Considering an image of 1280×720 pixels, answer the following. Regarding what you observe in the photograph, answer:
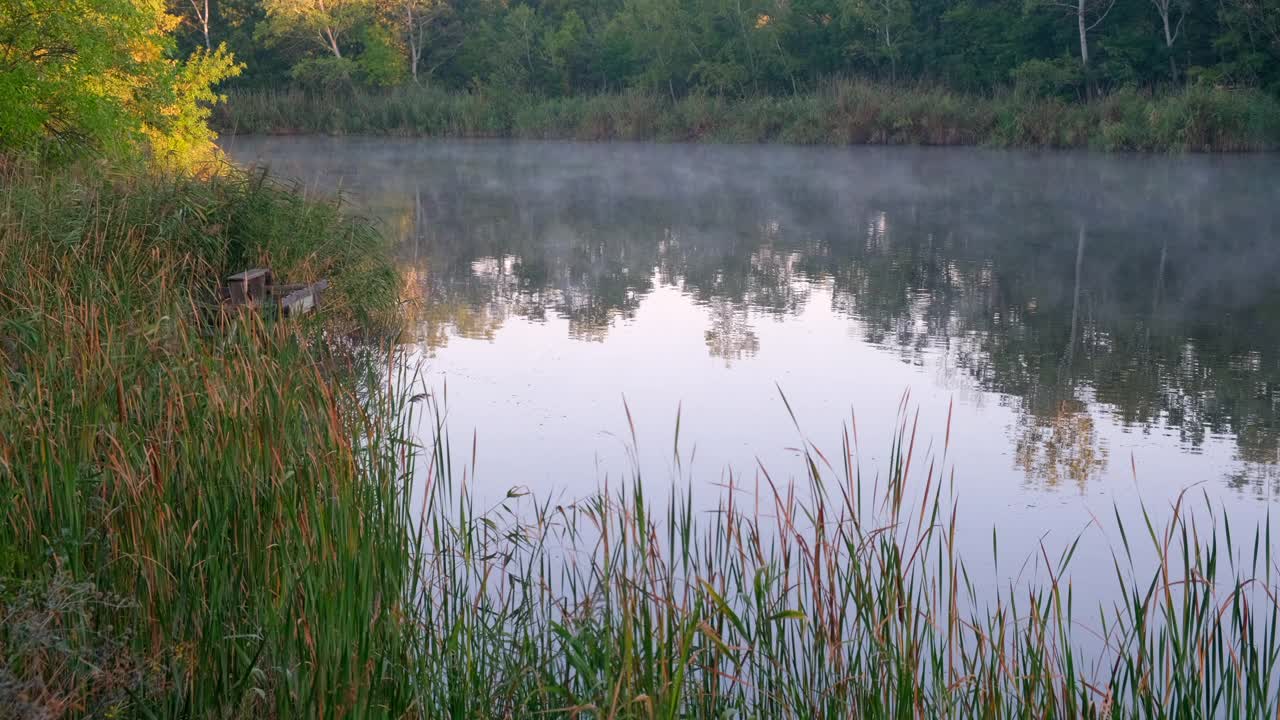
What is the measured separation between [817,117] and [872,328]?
20203 mm

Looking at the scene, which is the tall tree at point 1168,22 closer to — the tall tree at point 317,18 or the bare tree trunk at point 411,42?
the bare tree trunk at point 411,42

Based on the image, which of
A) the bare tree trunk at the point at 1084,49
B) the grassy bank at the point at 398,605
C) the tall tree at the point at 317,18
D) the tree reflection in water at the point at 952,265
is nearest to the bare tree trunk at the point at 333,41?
the tall tree at the point at 317,18

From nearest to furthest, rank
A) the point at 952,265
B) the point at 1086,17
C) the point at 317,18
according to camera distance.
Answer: the point at 952,265 < the point at 1086,17 < the point at 317,18

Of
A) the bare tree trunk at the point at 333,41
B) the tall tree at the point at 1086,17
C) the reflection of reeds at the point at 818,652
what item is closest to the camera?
the reflection of reeds at the point at 818,652

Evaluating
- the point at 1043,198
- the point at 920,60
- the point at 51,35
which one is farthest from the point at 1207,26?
the point at 51,35

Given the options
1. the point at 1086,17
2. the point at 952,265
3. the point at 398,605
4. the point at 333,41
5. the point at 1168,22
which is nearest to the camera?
the point at 398,605

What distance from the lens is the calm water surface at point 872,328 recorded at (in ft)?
18.5

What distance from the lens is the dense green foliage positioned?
28.0 metres

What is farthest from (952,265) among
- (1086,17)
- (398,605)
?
(1086,17)

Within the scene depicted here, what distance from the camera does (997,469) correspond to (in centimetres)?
552

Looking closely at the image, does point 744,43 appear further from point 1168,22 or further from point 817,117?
point 1168,22

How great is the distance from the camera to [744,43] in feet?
110

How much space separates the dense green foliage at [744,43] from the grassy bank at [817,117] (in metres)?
1.24

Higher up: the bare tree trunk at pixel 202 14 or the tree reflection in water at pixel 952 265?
the bare tree trunk at pixel 202 14
